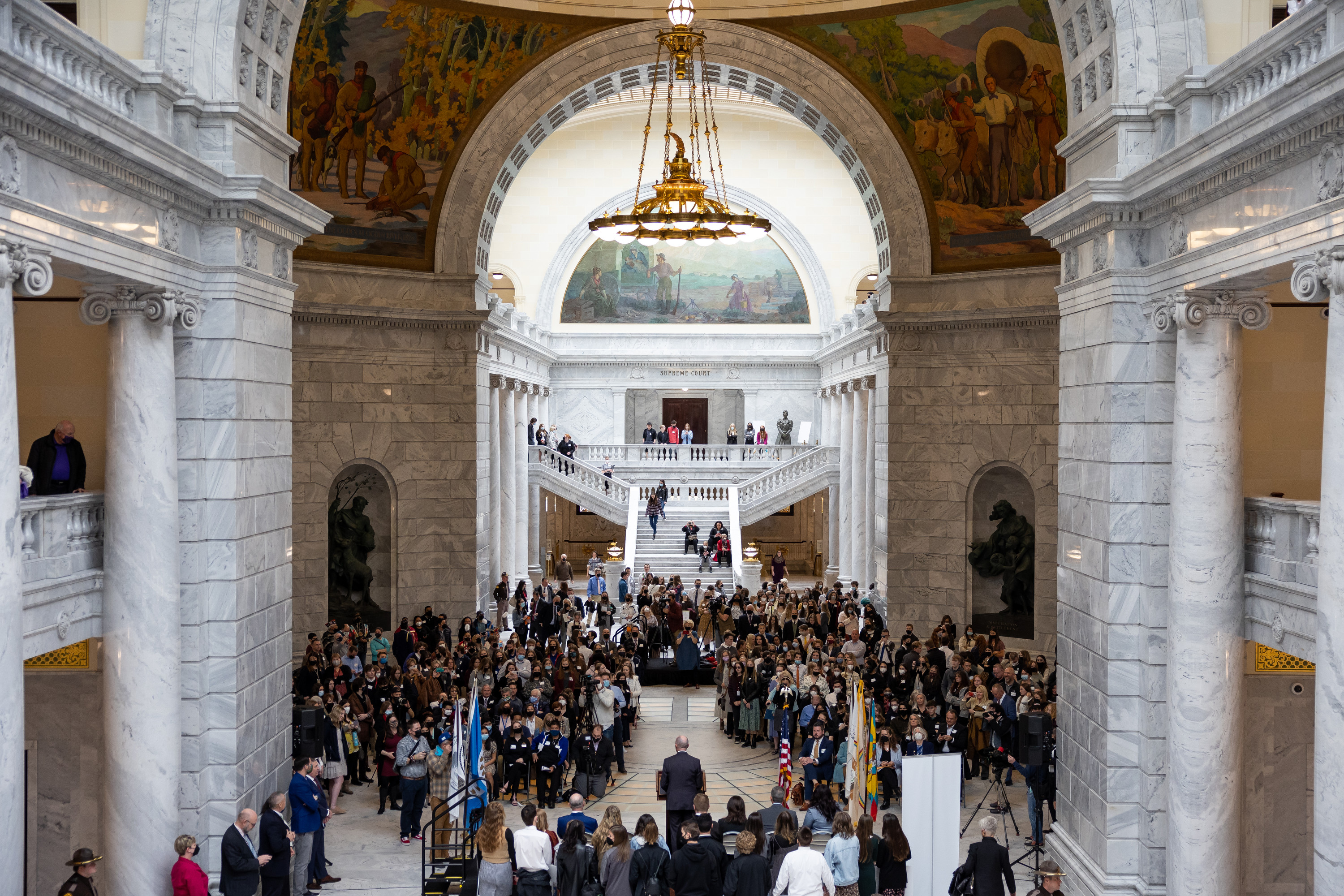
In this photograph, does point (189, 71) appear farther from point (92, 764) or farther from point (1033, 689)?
point (1033, 689)

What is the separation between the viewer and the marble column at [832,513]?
34781mm

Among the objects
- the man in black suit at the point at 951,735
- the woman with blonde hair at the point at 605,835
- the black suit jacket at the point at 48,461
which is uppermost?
the black suit jacket at the point at 48,461

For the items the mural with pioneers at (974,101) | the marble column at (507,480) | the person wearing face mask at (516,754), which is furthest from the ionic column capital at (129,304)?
the marble column at (507,480)

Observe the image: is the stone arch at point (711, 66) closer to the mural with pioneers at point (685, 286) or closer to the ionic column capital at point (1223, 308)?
the ionic column capital at point (1223, 308)

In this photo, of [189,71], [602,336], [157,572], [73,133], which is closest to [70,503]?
[157,572]

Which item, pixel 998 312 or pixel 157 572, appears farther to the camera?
pixel 998 312

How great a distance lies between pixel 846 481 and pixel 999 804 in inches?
773

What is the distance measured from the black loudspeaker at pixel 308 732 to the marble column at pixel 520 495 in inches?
690

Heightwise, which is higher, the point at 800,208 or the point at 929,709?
the point at 800,208

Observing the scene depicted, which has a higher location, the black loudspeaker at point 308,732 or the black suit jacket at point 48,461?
the black suit jacket at point 48,461

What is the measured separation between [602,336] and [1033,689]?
31083mm

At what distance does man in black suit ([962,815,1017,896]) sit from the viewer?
9938mm

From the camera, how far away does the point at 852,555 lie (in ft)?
101

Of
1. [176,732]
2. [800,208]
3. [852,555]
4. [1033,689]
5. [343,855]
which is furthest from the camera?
[800,208]
